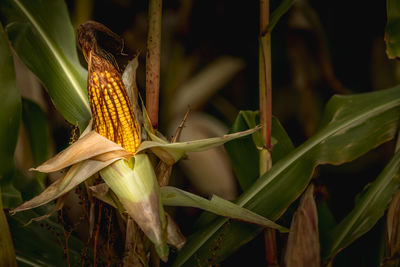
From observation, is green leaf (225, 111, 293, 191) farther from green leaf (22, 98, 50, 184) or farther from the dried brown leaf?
green leaf (22, 98, 50, 184)

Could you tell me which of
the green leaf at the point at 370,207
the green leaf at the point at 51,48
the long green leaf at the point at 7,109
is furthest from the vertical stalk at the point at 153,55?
the green leaf at the point at 370,207

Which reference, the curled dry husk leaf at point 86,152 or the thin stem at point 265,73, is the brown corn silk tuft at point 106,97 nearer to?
the curled dry husk leaf at point 86,152

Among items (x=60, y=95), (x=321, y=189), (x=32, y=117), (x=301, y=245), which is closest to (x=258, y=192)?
(x=301, y=245)

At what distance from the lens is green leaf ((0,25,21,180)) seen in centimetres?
68

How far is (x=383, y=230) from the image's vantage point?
753 millimetres

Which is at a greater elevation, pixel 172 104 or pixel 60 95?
pixel 60 95

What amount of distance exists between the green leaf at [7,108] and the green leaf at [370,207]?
50cm

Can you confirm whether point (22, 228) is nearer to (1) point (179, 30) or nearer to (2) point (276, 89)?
(1) point (179, 30)

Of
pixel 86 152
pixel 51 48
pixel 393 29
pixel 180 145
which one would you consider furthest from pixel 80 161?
pixel 393 29

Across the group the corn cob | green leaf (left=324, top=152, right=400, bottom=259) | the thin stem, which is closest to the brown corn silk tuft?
the corn cob

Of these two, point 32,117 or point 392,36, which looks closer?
point 392,36

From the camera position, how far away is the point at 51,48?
71 centimetres

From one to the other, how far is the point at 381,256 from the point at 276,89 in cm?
87

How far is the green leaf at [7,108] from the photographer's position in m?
0.68
